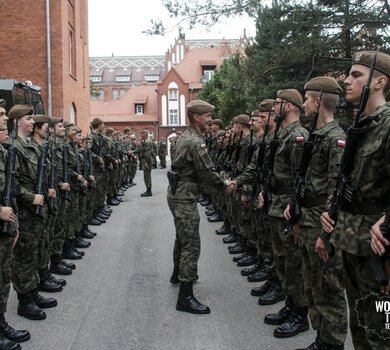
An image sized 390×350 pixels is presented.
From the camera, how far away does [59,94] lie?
2047 centimetres

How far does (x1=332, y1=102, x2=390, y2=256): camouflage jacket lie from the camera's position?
107 inches

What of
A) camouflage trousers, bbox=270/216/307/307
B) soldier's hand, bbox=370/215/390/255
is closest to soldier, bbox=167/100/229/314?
camouflage trousers, bbox=270/216/307/307

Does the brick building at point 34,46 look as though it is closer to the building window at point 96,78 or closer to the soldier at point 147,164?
the soldier at point 147,164

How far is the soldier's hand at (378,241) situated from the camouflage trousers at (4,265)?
119 inches

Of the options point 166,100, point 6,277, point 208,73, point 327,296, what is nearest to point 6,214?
point 6,277

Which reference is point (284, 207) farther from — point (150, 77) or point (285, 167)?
point (150, 77)

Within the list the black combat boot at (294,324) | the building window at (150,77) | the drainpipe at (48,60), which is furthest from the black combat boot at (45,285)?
the building window at (150,77)

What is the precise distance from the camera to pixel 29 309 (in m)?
4.84

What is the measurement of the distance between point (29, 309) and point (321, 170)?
124 inches

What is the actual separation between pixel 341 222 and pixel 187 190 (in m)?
2.45

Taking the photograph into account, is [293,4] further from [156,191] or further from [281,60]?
[156,191]

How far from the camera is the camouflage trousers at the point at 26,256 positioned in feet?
15.8

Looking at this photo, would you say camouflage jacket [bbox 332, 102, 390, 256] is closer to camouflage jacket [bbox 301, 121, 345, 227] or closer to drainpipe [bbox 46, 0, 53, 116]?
camouflage jacket [bbox 301, 121, 345, 227]

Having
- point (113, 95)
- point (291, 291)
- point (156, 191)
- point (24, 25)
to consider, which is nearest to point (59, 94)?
point (24, 25)
